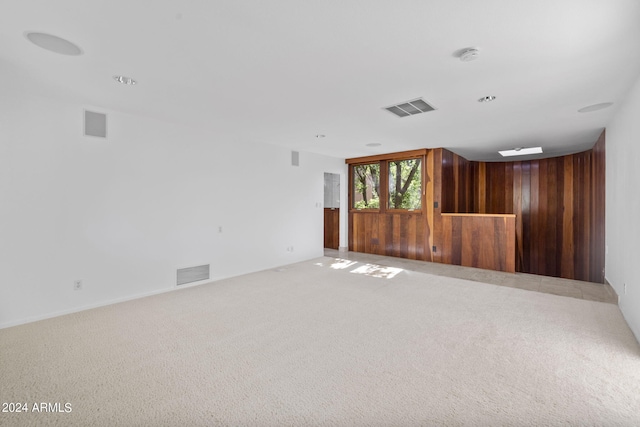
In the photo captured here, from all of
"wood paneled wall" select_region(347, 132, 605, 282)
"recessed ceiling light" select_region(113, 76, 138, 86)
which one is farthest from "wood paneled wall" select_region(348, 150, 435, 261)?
"recessed ceiling light" select_region(113, 76, 138, 86)

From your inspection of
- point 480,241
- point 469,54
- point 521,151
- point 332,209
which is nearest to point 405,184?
point 480,241

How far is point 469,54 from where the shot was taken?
222 cm

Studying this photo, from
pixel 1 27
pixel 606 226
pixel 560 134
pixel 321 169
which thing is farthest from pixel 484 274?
pixel 1 27

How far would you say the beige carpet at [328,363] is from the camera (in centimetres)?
175

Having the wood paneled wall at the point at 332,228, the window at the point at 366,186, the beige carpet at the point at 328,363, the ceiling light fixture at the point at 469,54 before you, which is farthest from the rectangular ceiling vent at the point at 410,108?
the wood paneled wall at the point at 332,228

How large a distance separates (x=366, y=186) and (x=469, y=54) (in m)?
5.35

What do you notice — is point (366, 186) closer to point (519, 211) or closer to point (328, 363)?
point (519, 211)

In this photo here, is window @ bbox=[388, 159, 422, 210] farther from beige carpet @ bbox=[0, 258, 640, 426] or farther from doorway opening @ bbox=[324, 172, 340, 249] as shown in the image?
beige carpet @ bbox=[0, 258, 640, 426]

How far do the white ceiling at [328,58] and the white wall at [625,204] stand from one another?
0.31 metres

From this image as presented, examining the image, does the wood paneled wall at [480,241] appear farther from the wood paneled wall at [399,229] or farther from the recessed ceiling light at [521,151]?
the recessed ceiling light at [521,151]

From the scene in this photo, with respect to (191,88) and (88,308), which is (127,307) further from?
(191,88)

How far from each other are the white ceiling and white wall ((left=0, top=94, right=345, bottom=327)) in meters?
0.42

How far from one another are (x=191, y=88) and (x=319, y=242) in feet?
15.1

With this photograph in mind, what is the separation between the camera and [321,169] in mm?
6957
